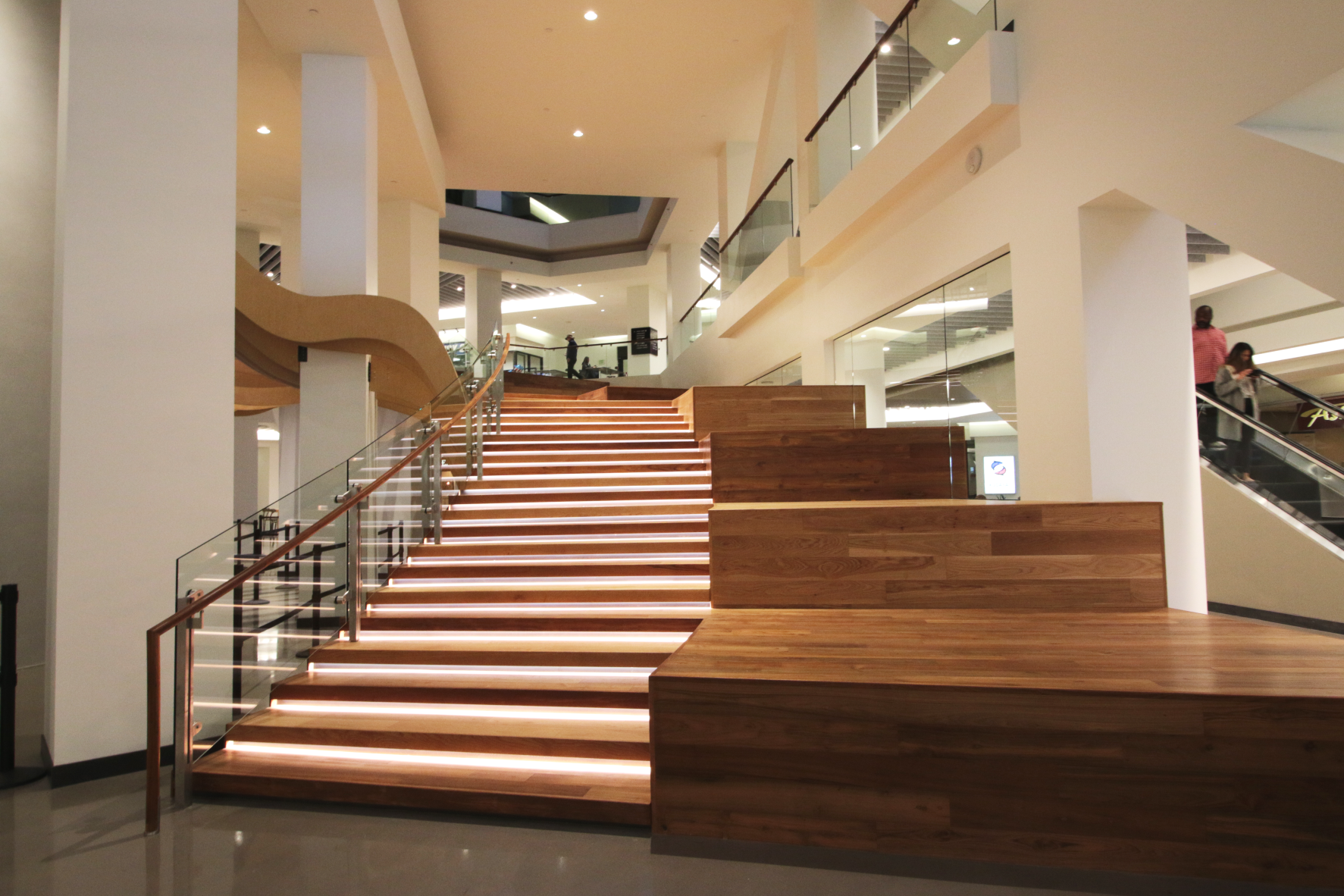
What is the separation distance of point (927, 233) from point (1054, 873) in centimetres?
486

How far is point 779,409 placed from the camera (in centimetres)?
773

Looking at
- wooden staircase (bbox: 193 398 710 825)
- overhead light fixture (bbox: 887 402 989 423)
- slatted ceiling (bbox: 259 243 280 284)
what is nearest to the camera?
wooden staircase (bbox: 193 398 710 825)

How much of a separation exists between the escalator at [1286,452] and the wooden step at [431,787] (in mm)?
5819

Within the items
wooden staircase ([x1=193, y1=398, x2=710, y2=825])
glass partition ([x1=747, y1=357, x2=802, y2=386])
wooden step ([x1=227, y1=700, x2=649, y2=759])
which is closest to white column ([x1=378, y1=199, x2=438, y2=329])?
glass partition ([x1=747, y1=357, x2=802, y2=386])

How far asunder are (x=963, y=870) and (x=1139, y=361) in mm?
3071

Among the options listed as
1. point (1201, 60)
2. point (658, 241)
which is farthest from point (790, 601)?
point (658, 241)

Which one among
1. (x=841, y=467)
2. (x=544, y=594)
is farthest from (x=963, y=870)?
(x=841, y=467)

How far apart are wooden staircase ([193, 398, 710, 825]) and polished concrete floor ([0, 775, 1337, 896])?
0.41ft

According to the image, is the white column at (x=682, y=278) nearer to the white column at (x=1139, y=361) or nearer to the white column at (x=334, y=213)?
the white column at (x=334, y=213)

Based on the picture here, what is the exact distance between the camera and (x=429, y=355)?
31.4 ft

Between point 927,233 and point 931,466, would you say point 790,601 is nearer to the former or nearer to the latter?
point 931,466

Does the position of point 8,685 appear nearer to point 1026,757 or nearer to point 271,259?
point 1026,757

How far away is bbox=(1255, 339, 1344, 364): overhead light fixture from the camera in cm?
990

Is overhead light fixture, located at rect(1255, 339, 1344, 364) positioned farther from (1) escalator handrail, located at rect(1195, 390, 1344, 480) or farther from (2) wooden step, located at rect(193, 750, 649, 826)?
(2) wooden step, located at rect(193, 750, 649, 826)
